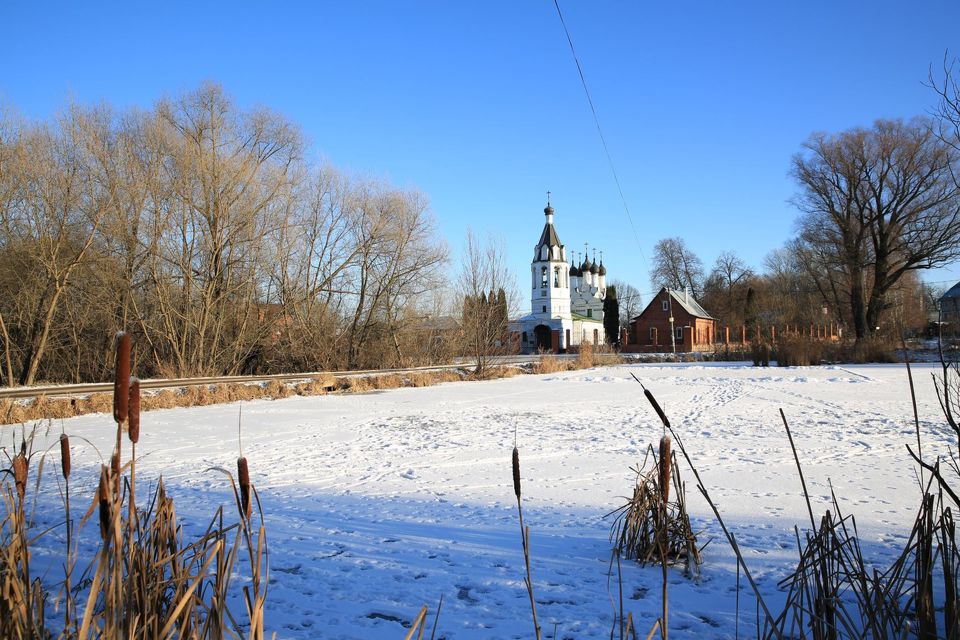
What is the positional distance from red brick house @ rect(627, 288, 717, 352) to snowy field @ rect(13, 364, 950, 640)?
141ft

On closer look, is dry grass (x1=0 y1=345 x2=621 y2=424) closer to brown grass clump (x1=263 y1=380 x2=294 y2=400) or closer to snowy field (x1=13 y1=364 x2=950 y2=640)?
brown grass clump (x1=263 y1=380 x2=294 y2=400)

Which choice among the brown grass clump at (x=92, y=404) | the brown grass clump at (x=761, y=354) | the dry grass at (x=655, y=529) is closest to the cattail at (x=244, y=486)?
the dry grass at (x=655, y=529)

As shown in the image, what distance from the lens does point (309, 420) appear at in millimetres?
13562

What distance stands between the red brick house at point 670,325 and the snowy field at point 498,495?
141 feet

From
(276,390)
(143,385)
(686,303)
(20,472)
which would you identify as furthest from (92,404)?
(686,303)

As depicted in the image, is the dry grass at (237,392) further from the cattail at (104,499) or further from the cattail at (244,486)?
the cattail at (244,486)

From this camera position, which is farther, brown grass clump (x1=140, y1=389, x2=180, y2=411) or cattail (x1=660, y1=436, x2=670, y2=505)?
brown grass clump (x1=140, y1=389, x2=180, y2=411)

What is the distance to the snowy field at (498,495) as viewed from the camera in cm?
409

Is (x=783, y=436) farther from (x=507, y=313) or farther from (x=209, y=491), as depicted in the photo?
(x=507, y=313)

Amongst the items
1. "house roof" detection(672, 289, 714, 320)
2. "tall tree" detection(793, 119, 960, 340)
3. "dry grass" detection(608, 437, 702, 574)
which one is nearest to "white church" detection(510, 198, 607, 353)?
"house roof" detection(672, 289, 714, 320)

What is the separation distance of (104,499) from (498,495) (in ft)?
19.3

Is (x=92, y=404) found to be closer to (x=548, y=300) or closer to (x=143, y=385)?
(x=143, y=385)

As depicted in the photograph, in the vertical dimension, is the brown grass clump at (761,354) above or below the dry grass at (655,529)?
above

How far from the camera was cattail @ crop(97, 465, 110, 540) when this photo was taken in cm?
135
